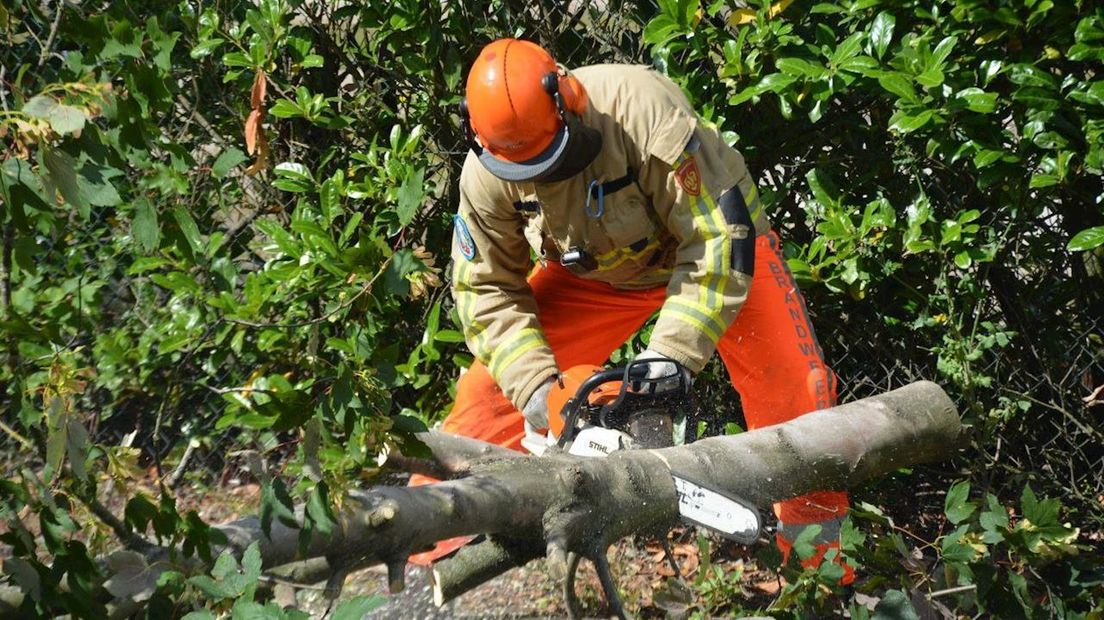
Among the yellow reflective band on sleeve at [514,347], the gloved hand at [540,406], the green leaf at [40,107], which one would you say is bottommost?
the gloved hand at [540,406]

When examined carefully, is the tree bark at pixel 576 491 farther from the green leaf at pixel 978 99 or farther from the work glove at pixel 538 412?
the green leaf at pixel 978 99

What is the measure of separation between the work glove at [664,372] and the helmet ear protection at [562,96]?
30.1 inches

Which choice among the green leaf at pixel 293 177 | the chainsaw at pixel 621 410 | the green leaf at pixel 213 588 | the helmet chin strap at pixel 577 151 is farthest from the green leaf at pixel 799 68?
the green leaf at pixel 213 588

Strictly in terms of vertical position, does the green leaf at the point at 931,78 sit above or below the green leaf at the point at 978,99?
above

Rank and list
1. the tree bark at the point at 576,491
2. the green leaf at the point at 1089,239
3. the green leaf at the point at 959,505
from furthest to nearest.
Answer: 1. the green leaf at the point at 1089,239
2. the green leaf at the point at 959,505
3. the tree bark at the point at 576,491

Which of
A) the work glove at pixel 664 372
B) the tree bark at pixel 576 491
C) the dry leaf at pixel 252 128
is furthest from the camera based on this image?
the dry leaf at pixel 252 128

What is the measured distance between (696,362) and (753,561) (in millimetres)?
1292

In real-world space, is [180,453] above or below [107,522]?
below

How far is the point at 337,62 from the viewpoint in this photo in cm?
514

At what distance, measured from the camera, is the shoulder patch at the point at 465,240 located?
3984 millimetres

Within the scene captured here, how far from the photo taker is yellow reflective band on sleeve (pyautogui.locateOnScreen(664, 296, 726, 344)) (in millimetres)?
3613

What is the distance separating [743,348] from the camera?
404cm

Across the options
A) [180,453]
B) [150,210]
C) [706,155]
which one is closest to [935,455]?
[706,155]

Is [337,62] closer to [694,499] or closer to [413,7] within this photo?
[413,7]
